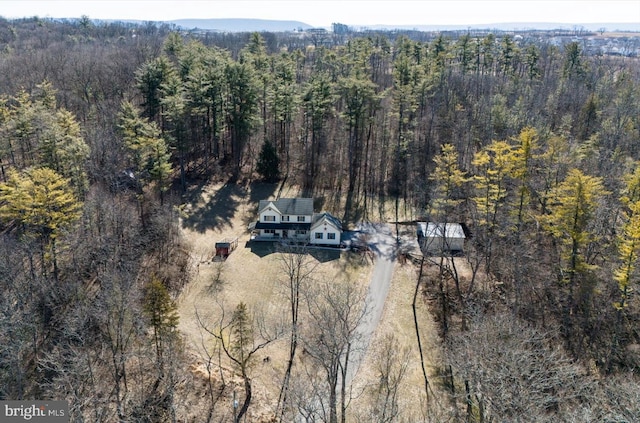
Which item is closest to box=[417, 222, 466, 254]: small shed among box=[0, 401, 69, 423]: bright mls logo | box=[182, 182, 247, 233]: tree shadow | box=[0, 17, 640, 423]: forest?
box=[0, 17, 640, 423]: forest

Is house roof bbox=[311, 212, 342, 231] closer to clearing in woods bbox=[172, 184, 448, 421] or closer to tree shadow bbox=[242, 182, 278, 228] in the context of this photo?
clearing in woods bbox=[172, 184, 448, 421]

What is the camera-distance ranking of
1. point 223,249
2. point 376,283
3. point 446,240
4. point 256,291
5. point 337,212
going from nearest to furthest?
point 256,291 → point 376,283 → point 446,240 → point 223,249 → point 337,212

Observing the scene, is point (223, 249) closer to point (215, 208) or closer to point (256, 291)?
point (256, 291)

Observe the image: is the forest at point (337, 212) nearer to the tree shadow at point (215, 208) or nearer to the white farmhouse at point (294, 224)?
the tree shadow at point (215, 208)

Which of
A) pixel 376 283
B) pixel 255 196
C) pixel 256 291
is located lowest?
pixel 256 291

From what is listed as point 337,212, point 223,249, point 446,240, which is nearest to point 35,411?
point 223,249

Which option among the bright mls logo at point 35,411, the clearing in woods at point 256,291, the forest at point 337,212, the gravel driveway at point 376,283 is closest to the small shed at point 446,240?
the forest at point 337,212

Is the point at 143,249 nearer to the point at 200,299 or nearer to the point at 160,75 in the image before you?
the point at 200,299

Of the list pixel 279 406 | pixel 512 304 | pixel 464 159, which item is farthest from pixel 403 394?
pixel 464 159
